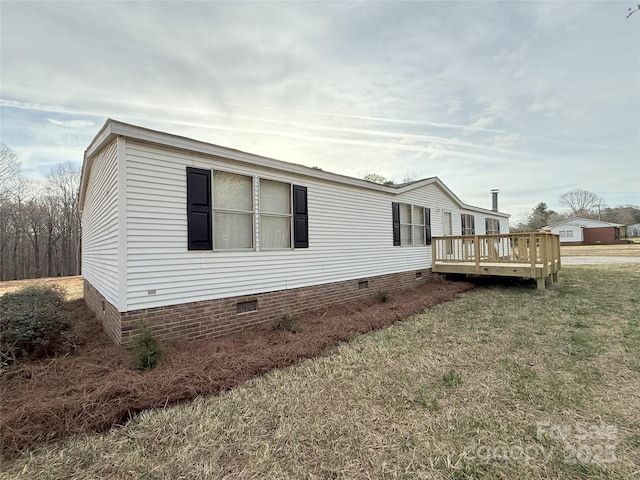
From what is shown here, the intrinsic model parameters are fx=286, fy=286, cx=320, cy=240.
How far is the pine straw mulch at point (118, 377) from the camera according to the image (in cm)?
240

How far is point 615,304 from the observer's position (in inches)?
265

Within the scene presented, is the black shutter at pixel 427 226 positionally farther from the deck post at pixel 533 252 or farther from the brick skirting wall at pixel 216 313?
the brick skirting wall at pixel 216 313

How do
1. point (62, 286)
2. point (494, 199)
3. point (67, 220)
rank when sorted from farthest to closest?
point (67, 220), point (494, 199), point (62, 286)

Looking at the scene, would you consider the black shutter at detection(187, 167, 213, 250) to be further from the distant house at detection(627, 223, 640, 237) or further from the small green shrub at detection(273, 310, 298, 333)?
the distant house at detection(627, 223, 640, 237)

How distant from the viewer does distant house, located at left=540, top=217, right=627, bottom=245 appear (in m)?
37.6

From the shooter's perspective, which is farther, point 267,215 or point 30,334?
point 267,215

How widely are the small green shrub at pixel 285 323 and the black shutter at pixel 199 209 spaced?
1743mm

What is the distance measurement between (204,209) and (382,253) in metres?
5.28

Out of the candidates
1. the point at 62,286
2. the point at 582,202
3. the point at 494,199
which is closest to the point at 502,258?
the point at 494,199

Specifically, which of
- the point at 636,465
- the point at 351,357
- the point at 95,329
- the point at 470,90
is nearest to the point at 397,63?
the point at 470,90

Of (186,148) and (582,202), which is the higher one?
(582,202)

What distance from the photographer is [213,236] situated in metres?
4.64

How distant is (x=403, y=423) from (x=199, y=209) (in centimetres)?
386

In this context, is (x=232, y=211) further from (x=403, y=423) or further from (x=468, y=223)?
(x=468, y=223)
